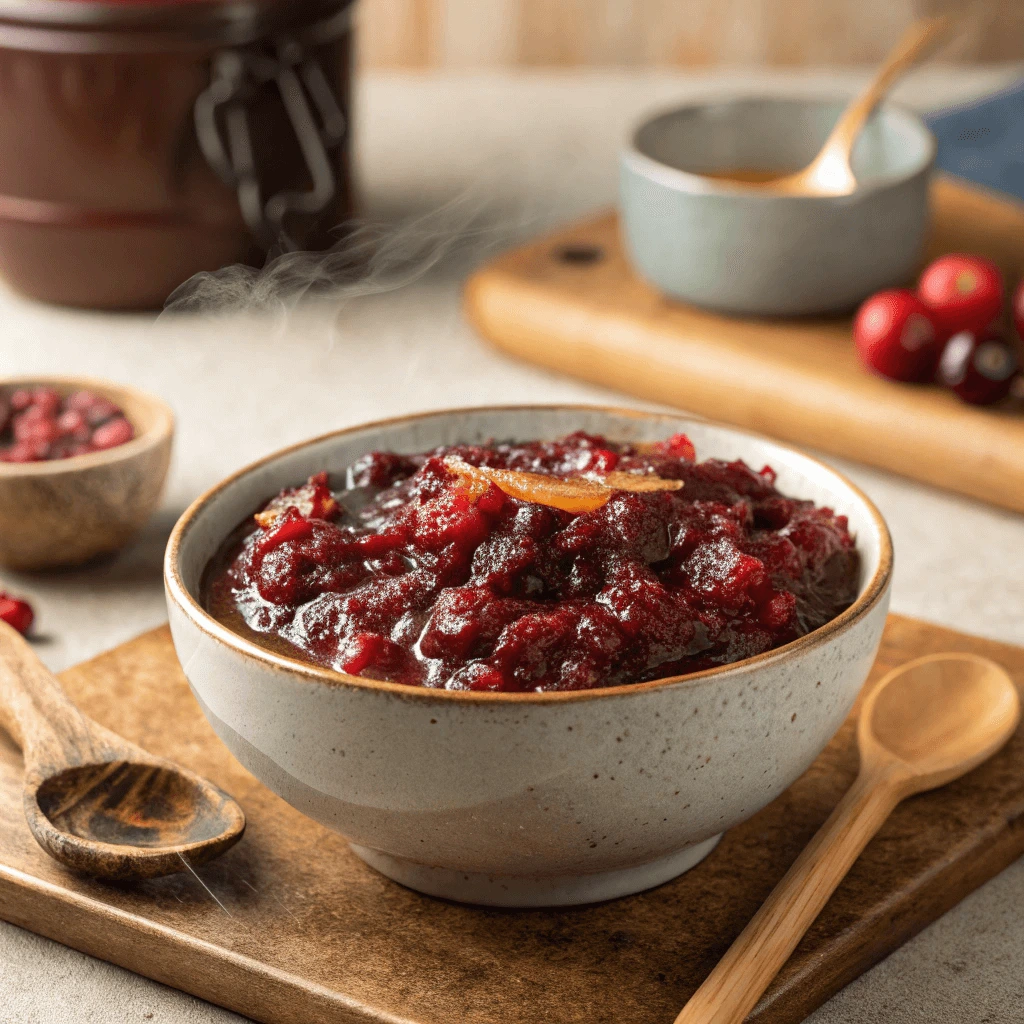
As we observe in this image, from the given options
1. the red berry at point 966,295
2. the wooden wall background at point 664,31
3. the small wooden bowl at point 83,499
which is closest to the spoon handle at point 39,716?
the small wooden bowl at point 83,499

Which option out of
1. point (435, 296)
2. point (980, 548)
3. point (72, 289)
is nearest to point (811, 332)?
point (980, 548)

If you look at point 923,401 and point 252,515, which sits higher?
point 252,515

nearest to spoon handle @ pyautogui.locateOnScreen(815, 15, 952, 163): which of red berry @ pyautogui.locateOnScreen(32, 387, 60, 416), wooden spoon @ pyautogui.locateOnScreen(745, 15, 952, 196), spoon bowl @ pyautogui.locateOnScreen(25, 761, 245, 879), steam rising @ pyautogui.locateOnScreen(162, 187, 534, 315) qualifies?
wooden spoon @ pyautogui.locateOnScreen(745, 15, 952, 196)

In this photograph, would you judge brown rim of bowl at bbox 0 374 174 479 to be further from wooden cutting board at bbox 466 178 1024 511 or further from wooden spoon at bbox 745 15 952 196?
wooden spoon at bbox 745 15 952 196

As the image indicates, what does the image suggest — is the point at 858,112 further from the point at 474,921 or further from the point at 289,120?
the point at 474,921

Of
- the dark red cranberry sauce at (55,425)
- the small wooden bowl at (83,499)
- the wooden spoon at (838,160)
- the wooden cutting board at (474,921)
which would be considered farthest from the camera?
the wooden spoon at (838,160)

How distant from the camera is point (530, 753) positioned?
3.89 feet

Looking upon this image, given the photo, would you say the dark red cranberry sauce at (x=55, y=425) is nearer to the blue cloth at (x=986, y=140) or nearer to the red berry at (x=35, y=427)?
the red berry at (x=35, y=427)

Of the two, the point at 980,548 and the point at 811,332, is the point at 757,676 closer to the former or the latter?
the point at 980,548

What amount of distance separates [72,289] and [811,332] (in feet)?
5.02

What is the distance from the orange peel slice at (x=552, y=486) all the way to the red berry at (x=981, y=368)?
1245mm

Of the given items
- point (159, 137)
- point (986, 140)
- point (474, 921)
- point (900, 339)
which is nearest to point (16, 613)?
point (474, 921)

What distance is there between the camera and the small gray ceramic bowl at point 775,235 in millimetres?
2742

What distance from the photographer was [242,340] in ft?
10.2
